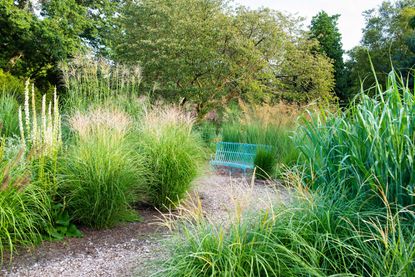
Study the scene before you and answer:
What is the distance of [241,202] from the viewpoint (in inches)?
77.5

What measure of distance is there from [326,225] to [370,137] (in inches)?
25.4

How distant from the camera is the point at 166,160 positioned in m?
4.15

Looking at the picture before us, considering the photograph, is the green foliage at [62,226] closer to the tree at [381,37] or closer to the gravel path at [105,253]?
the gravel path at [105,253]

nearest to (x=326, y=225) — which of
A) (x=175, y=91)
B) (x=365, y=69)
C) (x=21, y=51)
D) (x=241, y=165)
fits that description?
(x=241, y=165)

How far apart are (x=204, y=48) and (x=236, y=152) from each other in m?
4.92

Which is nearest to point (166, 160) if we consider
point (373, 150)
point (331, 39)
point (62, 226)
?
point (62, 226)

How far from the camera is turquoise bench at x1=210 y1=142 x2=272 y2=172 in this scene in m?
6.86

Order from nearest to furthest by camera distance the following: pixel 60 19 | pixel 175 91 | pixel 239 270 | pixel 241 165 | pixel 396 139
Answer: pixel 239 270 < pixel 396 139 < pixel 241 165 < pixel 175 91 < pixel 60 19

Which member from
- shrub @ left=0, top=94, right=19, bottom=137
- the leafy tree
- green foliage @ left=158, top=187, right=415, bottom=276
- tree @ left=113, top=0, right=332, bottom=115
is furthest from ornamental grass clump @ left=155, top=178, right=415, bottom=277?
the leafy tree

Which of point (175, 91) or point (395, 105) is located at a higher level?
point (175, 91)

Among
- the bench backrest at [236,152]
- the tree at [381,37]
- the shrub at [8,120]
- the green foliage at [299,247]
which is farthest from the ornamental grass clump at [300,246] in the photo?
the tree at [381,37]

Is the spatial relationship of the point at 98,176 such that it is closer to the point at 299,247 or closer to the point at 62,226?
the point at 62,226

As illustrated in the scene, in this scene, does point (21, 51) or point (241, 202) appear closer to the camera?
point (241, 202)

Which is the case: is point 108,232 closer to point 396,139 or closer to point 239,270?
point 239,270
